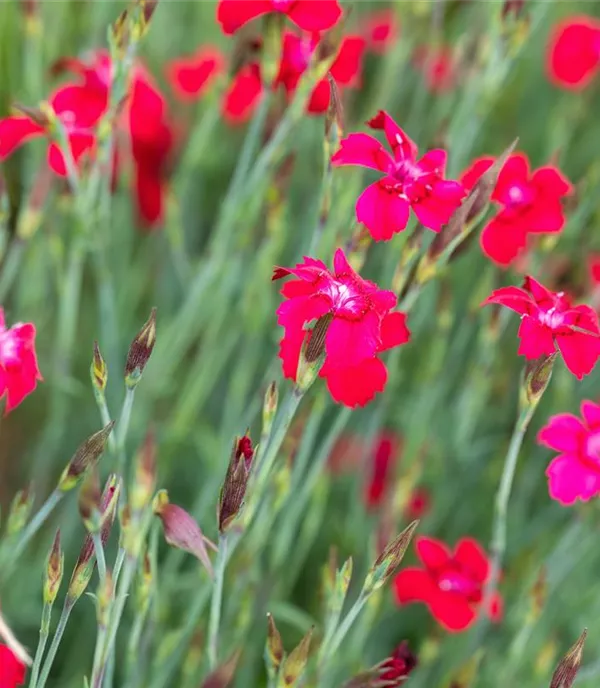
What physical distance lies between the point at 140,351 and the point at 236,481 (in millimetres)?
129

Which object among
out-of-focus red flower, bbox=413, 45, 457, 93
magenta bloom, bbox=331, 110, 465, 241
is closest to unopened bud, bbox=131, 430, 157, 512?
magenta bloom, bbox=331, 110, 465, 241

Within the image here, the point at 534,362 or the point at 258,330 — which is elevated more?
the point at 534,362

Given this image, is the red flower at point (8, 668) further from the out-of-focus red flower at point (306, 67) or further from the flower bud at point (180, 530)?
the out-of-focus red flower at point (306, 67)

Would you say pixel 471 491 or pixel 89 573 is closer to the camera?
pixel 89 573

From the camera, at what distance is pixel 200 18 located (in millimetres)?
2016

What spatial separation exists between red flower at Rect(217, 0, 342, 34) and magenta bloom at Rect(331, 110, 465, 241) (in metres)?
0.11

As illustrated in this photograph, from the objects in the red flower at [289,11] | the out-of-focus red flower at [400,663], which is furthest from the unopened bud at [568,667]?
the red flower at [289,11]

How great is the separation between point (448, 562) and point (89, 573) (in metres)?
0.51

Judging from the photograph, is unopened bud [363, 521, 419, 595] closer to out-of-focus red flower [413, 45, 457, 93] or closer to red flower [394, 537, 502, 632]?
red flower [394, 537, 502, 632]

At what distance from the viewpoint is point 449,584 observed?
1.02 meters

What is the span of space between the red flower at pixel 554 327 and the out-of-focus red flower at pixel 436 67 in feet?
2.04

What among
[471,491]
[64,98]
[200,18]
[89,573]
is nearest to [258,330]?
[64,98]

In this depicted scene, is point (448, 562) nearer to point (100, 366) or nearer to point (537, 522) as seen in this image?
point (537, 522)

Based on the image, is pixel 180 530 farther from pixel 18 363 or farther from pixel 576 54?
pixel 576 54
